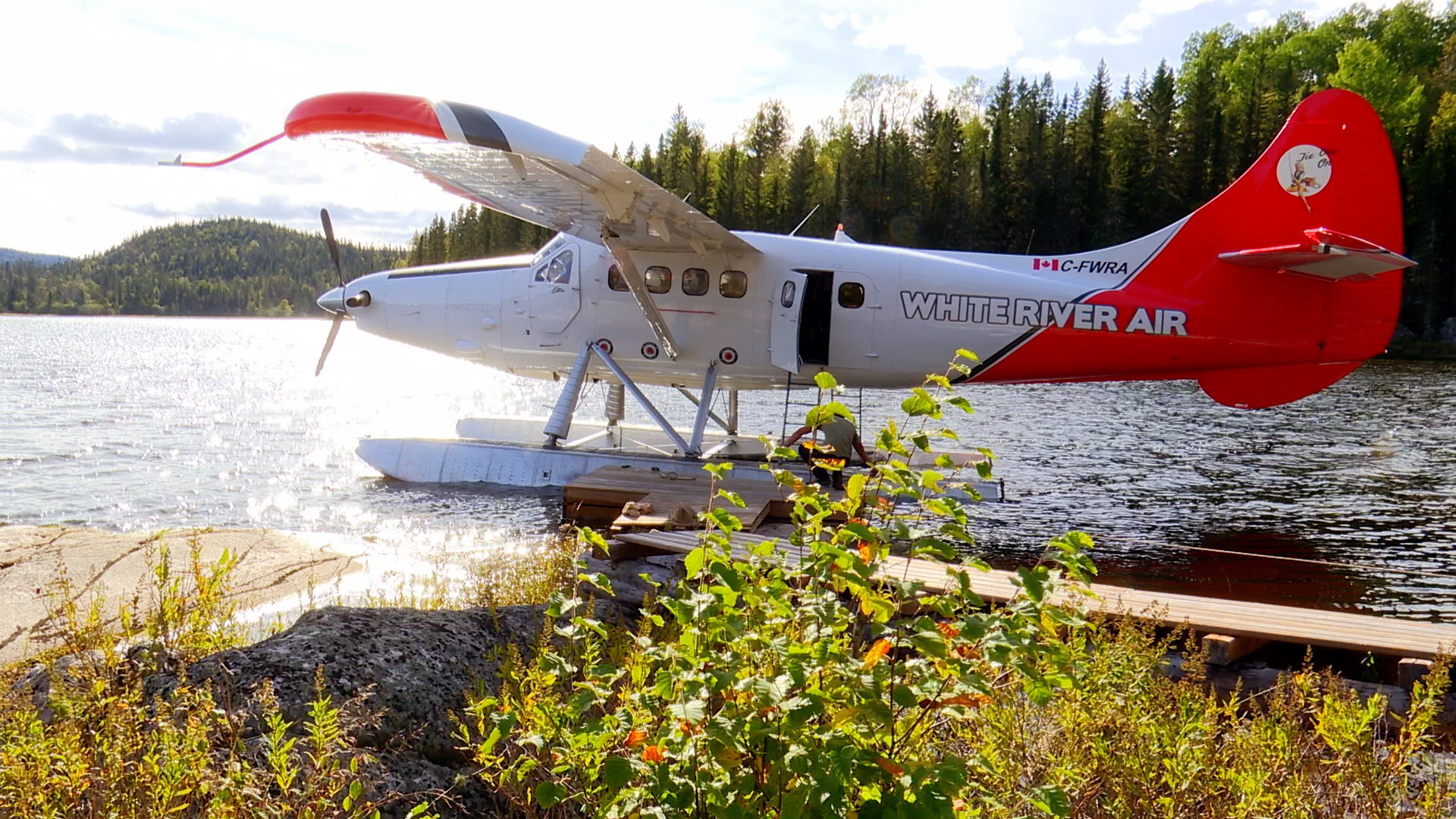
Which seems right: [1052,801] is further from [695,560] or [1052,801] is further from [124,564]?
[124,564]

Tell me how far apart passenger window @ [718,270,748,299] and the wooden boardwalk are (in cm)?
647

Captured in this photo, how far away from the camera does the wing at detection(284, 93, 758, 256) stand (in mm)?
8258

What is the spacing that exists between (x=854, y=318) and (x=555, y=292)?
3895 mm

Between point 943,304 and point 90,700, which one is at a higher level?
point 943,304

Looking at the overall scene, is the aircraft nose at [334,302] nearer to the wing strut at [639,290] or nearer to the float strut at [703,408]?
the wing strut at [639,290]

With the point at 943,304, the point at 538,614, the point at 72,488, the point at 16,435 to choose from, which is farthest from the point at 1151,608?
the point at 16,435

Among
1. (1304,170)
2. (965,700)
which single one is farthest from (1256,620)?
(1304,170)

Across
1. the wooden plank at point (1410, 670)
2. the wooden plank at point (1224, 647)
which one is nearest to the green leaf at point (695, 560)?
the wooden plank at point (1224, 647)

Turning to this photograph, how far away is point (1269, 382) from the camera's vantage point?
37.2ft

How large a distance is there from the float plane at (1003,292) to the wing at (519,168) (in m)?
0.05

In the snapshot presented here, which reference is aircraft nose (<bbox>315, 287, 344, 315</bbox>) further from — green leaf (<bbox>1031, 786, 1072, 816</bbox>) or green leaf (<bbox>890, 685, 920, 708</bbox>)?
green leaf (<bbox>1031, 786, 1072, 816</bbox>)

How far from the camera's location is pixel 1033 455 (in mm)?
16719

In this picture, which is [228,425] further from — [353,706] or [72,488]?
[353,706]

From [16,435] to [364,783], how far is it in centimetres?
2154
